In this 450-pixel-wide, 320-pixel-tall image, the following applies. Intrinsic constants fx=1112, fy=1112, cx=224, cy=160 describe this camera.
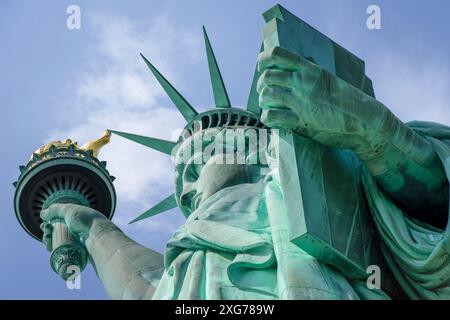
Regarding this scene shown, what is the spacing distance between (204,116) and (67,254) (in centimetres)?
320

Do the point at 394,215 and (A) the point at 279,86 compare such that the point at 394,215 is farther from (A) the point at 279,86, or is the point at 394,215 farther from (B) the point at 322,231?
(A) the point at 279,86

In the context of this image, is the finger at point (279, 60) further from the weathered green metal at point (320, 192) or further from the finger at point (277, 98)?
the weathered green metal at point (320, 192)

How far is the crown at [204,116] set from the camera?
49.9ft

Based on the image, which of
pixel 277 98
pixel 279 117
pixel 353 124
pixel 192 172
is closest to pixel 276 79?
pixel 277 98

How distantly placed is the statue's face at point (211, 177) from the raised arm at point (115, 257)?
0.98 meters

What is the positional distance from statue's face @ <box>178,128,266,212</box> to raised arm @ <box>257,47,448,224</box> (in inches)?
113

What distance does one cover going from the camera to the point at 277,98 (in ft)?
31.9

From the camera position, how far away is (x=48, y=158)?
66.3ft

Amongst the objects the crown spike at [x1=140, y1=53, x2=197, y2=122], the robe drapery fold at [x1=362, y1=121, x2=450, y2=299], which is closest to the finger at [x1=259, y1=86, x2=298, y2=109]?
the robe drapery fold at [x1=362, y1=121, x2=450, y2=299]

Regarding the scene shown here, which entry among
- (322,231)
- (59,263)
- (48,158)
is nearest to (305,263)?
(322,231)

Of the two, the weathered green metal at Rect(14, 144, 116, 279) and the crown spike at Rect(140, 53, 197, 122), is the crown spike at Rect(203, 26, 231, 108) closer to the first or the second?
the crown spike at Rect(140, 53, 197, 122)

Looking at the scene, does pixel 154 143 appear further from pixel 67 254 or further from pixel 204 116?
pixel 67 254

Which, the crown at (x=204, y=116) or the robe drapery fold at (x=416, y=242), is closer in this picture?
the robe drapery fold at (x=416, y=242)

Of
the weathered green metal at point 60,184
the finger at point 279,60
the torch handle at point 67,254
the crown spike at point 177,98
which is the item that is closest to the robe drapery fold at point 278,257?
the finger at point 279,60
